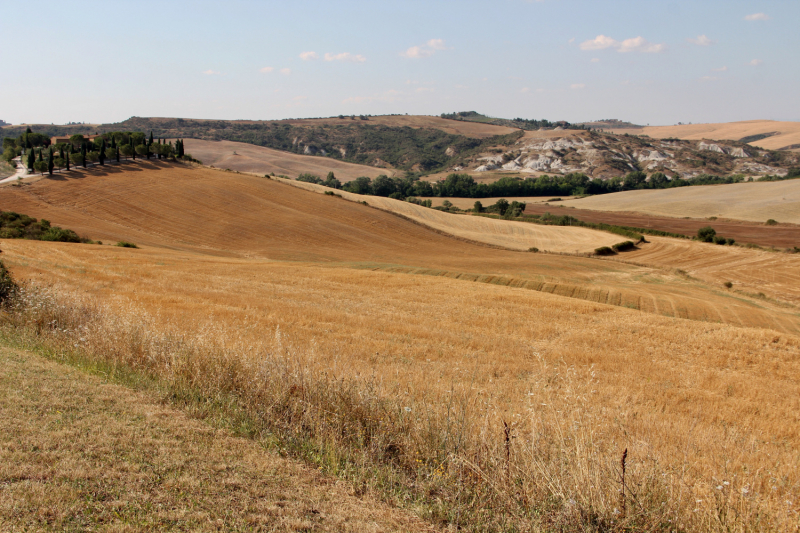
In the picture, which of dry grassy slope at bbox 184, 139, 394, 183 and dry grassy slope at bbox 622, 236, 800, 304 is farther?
dry grassy slope at bbox 184, 139, 394, 183

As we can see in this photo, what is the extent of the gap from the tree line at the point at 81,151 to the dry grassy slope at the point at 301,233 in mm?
4220

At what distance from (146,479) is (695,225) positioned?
Result: 96.3 meters

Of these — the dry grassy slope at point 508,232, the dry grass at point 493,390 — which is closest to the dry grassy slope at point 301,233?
the dry grassy slope at point 508,232

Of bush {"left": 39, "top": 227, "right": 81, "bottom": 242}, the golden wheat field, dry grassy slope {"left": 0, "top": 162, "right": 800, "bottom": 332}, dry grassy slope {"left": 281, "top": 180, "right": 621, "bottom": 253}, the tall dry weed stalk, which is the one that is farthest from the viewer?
dry grassy slope {"left": 281, "top": 180, "right": 621, "bottom": 253}

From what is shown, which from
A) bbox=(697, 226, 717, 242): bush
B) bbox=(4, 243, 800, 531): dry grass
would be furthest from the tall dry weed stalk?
bbox=(697, 226, 717, 242): bush

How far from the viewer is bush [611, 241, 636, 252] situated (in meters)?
63.2

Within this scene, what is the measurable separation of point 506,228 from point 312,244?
3359 centimetres

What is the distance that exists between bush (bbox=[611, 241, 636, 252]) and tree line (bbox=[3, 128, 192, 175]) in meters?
80.9

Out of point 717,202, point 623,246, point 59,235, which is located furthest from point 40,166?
point 717,202

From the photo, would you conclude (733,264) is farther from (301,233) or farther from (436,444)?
(436,444)

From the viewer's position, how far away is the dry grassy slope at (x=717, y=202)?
89500mm

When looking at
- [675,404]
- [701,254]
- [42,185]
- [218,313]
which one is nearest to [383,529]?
[675,404]

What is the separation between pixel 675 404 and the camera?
436 inches

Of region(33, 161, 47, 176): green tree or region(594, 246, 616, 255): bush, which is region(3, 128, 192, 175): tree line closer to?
region(33, 161, 47, 176): green tree
